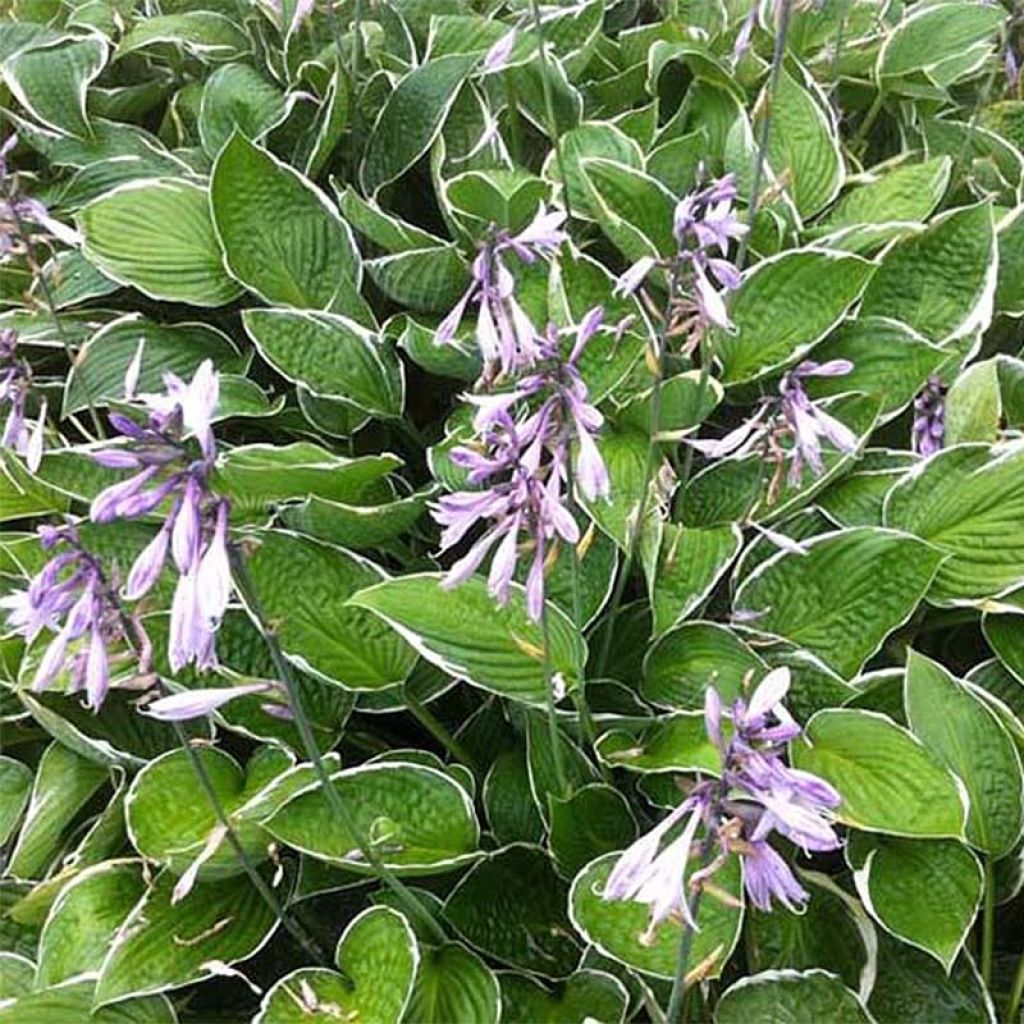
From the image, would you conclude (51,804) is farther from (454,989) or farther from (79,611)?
(79,611)

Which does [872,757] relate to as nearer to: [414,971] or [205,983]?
[414,971]

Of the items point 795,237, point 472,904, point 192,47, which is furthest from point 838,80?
point 472,904

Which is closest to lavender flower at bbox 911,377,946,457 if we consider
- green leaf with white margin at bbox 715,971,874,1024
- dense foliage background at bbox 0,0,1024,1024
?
dense foliage background at bbox 0,0,1024,1024

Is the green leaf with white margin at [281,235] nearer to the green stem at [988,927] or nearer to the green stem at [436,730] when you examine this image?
the green stem at [436,730]

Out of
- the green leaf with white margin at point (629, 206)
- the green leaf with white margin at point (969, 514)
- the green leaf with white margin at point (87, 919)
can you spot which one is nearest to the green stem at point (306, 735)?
the green leaf with white margin at point (87, 919)

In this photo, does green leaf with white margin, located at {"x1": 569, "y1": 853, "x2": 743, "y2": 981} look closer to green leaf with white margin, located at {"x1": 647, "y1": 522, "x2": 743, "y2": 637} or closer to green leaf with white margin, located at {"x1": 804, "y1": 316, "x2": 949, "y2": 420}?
green leaf with white margin, located at {"x1": 647, "y1": 522, "x2": 743, "y2": 637}

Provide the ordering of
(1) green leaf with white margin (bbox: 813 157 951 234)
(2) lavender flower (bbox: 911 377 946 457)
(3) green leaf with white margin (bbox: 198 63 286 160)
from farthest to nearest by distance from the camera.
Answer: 1. (3) green leaf with white margin (bbox: 198 63 286 160)
2. (1) green leaf with white margin (bbox: 813 157 951 234)
3. (2) lavender flower (bbox: 911 377 946 457)

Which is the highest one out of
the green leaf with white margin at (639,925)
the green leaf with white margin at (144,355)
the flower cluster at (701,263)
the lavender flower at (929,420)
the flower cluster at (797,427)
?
the flower cluster at (701,263)
